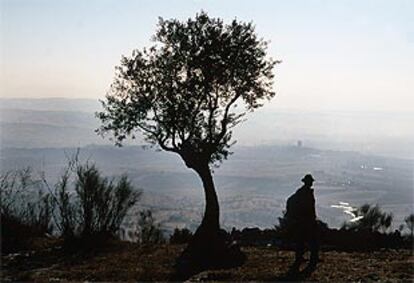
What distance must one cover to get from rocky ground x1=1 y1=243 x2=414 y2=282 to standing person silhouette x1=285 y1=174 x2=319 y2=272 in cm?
41

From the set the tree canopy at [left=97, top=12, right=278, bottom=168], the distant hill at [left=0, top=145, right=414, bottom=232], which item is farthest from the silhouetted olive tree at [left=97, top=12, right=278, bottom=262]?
the distant hill at [left=0, top=145, right=414, bottom=232]

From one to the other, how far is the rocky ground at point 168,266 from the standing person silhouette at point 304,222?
0.41 meters

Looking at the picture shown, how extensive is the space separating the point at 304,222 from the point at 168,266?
3.49 m

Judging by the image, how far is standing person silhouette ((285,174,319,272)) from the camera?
13570mm

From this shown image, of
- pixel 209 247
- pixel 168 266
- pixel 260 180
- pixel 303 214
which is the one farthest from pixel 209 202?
pixel 260 180

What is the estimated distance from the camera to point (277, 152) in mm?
66625

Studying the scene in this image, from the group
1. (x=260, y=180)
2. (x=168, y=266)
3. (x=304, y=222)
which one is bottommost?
(x=168, y=266)

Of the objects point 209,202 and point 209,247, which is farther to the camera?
point 209,202

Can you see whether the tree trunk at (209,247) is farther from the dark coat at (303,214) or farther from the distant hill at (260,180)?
the distant hill at (260,180)

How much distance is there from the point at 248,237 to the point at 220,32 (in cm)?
791

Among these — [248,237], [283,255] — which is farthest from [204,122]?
[248,237]

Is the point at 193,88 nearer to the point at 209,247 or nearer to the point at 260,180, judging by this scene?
the point at 209,247

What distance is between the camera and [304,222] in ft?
44.5

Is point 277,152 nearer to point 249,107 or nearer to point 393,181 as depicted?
point 393,181
